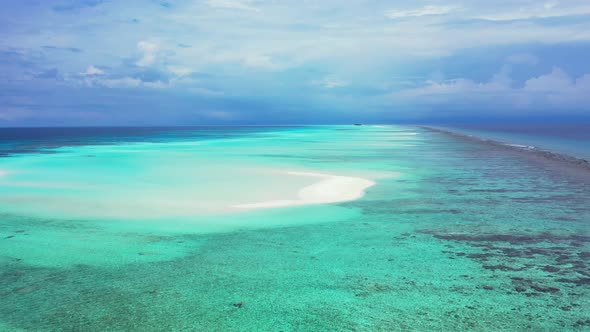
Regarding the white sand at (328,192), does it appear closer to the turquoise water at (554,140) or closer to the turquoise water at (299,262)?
the turquoise water at (299,262)

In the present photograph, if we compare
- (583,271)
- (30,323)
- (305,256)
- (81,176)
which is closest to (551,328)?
(583,271)

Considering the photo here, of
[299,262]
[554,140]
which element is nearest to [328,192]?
[299,262]

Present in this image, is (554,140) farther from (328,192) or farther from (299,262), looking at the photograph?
→ (299,262)

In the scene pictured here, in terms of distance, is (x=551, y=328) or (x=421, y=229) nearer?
(x=551, y=328)

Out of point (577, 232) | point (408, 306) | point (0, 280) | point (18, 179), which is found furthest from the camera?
point (18, 179)

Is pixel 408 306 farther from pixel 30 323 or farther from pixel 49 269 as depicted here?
pixel 49 269

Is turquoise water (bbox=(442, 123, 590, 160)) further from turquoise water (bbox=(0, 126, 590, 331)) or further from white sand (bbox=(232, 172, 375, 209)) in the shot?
turquoise water (bbox=(0, 126, 590, 331))

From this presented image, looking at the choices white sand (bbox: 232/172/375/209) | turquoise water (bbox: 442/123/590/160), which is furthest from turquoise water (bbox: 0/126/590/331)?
turquoise water (bbox: 442/123/590/160)

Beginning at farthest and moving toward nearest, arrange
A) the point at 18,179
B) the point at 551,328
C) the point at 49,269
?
the point at 18,179 → the point at 49,269 → the point at 551,328
